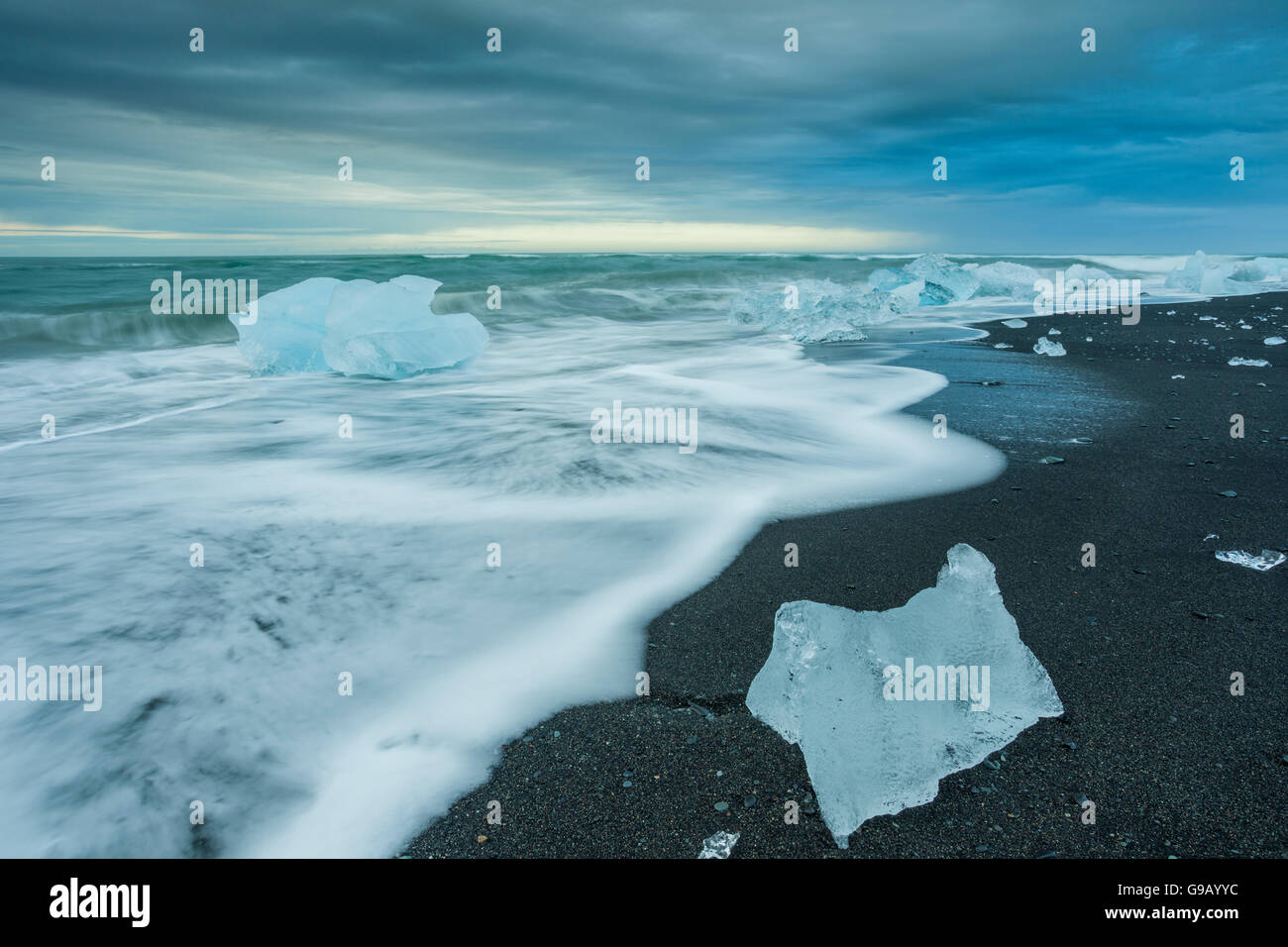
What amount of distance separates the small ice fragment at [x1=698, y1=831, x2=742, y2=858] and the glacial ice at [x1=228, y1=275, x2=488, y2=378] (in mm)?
8140

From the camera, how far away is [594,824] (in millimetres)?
1871

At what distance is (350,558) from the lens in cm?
355

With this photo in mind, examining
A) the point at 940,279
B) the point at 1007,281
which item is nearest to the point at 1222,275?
the point at 1007,281

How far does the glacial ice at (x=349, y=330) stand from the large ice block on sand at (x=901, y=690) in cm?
780

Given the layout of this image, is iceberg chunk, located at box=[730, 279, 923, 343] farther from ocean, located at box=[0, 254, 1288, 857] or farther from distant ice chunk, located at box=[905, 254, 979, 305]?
ocean, located at box=[0, 254, 1288, 857]

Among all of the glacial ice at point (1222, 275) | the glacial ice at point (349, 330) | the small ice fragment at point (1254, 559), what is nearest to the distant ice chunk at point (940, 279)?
the glacial ice at point (1222, 275)

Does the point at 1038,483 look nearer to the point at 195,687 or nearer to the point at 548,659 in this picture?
the point at 548,659

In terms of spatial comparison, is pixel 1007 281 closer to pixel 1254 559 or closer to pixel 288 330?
pixel 288 330

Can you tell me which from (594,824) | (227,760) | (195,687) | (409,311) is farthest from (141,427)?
(594,824)

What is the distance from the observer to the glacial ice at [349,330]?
876cm

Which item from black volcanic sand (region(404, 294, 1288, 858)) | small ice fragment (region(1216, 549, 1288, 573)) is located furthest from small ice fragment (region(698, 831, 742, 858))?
small ice fragment (region(1216, 549, 1288, 573))

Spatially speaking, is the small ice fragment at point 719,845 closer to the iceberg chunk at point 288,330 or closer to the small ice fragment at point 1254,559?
the small ice fragment at point 1254,559

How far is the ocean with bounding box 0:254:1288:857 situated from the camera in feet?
7.01

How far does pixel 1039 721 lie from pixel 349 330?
853 cm
